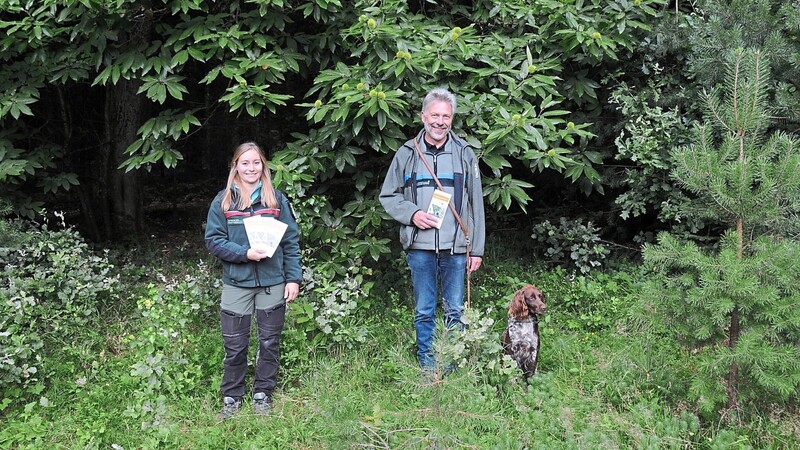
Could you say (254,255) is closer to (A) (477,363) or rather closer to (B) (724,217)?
(A) (477,363)

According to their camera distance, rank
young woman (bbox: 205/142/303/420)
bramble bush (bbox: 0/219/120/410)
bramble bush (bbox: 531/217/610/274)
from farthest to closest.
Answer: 1. bramble bush (bbox: 531/217/610/274)
2. bramble bush (bbox: 0/219/120/410)
3. young woman (bbox: 205/142/303/420)

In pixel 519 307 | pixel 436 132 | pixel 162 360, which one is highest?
pixel 436 132

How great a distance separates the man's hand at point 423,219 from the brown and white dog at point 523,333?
710mm

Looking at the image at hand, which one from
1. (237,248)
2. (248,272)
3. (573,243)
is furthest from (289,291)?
(573,243)

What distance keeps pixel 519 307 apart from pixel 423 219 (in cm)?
83

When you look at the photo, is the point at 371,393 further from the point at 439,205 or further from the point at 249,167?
the point at 249,167

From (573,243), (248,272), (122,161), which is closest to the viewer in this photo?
(248,272)

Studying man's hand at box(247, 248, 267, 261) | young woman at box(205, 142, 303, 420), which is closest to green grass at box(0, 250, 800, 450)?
young woman at box(205, 142, 303, 420)

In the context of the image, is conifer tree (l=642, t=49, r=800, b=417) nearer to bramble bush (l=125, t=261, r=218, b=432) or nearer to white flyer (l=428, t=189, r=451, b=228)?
white flyer (l=428, t=189, r=451, b=228)

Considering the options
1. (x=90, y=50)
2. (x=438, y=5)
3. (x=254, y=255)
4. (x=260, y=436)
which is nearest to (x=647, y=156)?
(x=438, y=5)

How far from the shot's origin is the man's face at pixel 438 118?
395cm

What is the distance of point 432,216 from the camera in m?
4.01

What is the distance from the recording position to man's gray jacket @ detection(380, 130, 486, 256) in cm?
407

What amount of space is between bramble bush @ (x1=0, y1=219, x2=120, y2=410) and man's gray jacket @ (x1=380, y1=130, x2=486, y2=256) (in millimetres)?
2548
